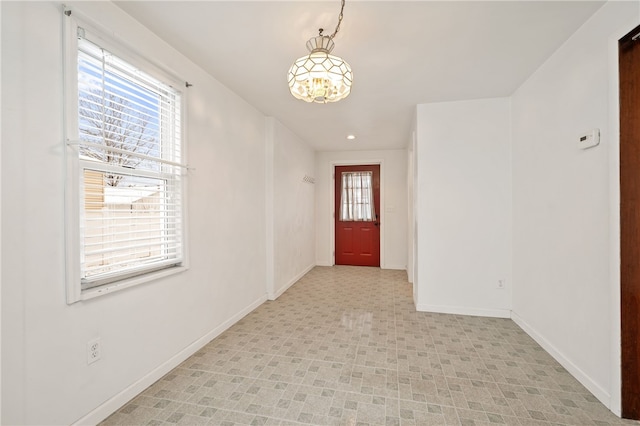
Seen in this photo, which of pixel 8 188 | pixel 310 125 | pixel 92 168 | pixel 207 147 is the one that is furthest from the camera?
pixel 310 125

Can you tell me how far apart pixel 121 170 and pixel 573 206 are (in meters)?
3.05

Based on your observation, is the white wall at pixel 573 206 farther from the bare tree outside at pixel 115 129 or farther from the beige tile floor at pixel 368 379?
the bare tree outside at pixel 115 129

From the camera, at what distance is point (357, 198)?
20.2 ft

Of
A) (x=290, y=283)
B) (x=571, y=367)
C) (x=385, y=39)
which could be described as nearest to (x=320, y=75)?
(x=385, y=39)

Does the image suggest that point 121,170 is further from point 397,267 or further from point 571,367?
point 397,267

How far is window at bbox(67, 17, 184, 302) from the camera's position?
1543 millimetres

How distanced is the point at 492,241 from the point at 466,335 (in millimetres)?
1104

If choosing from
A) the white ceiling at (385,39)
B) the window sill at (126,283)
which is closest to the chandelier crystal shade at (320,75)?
the white ceiling at (385,39)

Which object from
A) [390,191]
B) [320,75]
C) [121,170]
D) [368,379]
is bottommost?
[368,379]

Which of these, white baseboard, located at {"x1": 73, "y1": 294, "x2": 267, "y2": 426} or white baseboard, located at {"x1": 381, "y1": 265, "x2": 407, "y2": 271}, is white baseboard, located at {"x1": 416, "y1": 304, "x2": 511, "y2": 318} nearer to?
white baseboard, located at {"x1": 73, "y1": 294, "x2": 267, "y2": 426}

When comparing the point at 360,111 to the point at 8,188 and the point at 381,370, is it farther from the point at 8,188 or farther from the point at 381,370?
the point at 8,188

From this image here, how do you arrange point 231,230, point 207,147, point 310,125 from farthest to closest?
1. point 310,125
2. point 231,230
3. point 207,147

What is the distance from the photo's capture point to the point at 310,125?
4.19 m

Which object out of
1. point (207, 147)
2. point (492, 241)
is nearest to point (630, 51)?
point (492, 241)
